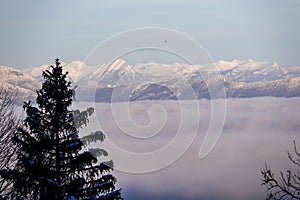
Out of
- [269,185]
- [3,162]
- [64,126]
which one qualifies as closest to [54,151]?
[64,126]

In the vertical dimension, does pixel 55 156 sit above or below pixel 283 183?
above

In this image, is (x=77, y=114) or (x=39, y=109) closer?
(x=39, y=109)

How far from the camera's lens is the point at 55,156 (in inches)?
942

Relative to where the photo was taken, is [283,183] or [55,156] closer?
[283,183]

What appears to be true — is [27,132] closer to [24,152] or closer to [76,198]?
[24,152]

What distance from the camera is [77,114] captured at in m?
26.0

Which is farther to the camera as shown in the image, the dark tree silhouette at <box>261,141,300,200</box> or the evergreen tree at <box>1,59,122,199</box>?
the evergreen tree at <box>1,59,122,199</box>

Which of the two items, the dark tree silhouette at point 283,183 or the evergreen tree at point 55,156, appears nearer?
the dark tree silhouette at point 283,183

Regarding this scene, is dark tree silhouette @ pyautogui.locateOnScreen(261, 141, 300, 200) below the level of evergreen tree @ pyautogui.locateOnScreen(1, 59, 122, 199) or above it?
below

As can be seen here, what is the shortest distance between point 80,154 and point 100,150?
401 centimetres

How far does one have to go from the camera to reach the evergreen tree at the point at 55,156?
913 inches

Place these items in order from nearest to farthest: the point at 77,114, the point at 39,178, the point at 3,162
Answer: the point at 39,178 → the point at 77,114 → the point at 3,162

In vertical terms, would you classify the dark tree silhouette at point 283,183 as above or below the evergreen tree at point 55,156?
below

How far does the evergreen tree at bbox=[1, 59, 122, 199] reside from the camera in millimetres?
23188
